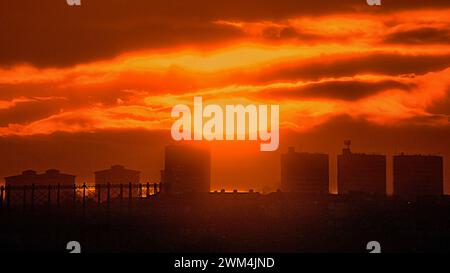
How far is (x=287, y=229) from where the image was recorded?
88188 millimetres

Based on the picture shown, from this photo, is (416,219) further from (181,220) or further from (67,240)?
(67,240)

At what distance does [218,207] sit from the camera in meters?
126

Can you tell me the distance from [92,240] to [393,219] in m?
45.1

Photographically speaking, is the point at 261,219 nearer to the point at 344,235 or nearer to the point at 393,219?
the point at 344,235

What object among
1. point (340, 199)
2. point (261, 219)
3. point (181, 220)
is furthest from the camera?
point (340, 199)

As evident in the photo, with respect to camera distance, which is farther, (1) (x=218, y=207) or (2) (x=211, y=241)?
(1) (x=218, y=207)

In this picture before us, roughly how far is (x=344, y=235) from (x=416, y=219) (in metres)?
26.6

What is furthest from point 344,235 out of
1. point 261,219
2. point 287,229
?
point 261,219
